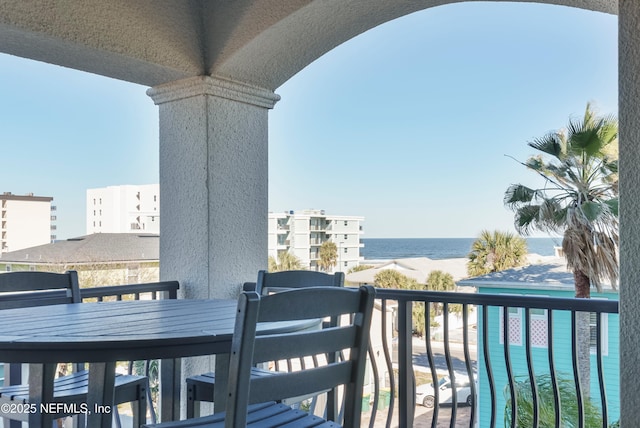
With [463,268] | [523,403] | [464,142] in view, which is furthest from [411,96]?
[523,403]

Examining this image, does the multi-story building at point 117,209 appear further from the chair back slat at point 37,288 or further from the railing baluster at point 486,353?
the railing baluster at point 486,353

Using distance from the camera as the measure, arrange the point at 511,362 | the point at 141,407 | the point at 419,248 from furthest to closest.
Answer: the point at 419,248 → the point at 511,362 → the point at 141,407

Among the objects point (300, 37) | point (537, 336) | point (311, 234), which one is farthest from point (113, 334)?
point (311, 234)

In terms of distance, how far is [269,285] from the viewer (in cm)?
257

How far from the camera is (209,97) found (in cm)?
333

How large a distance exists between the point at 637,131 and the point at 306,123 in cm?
3768

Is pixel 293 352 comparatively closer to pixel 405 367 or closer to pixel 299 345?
pixel 299 345

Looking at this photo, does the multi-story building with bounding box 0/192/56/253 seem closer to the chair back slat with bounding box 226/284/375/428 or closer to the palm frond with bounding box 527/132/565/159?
the palm frond with bounding box 527/132/565/159

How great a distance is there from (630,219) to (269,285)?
4.74 ft

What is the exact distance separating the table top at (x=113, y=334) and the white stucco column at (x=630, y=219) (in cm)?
103

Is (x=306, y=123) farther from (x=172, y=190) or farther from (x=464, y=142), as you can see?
(x=172, y=190)

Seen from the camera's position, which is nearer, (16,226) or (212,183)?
(212,183)

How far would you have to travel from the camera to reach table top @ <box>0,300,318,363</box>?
1.40 m

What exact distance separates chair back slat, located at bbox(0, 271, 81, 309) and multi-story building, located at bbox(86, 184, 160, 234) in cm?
1187
